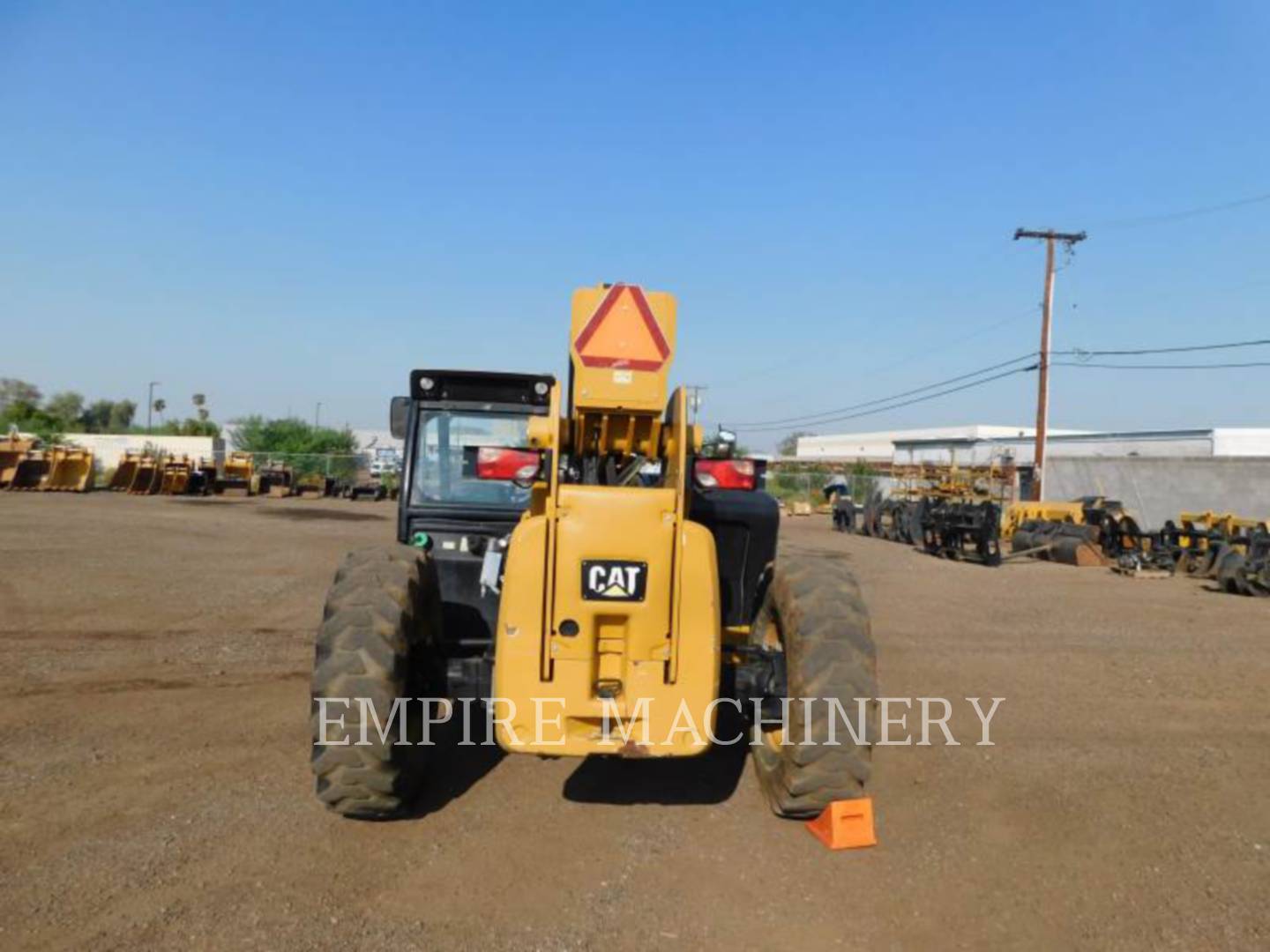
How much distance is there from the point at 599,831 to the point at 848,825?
3.95ft

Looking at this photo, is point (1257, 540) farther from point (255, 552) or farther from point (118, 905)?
point (118, 905)

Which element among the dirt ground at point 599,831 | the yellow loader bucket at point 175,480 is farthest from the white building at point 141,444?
the dirt ground at point 599,831

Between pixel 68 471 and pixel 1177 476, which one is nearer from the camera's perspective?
pixel 1177 476

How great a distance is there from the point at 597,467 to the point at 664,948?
2.59 m

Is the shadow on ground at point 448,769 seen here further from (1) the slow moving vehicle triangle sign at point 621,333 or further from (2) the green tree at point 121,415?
(2) the green tree at point 121,415

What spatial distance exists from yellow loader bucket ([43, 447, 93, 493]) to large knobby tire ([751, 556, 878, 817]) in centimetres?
3485

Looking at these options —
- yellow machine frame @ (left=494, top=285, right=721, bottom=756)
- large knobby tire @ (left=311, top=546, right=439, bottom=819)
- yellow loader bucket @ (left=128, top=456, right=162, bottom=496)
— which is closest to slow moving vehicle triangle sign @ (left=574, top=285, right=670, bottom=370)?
yellow machine frame @ (left=494, top=285, right=721, bottom=756)

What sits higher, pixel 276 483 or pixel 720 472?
pixel 720 472

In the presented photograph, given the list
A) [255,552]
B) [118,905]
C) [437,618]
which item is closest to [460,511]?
[437,618]

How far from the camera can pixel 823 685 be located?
14.7 ft

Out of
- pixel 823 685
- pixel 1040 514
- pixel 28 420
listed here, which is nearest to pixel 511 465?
pixel 823 685

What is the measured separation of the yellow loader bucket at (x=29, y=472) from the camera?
32438 mm

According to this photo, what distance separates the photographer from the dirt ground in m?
3.77

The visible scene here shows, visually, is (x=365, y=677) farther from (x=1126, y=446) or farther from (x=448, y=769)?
(x=1126, y=446)
